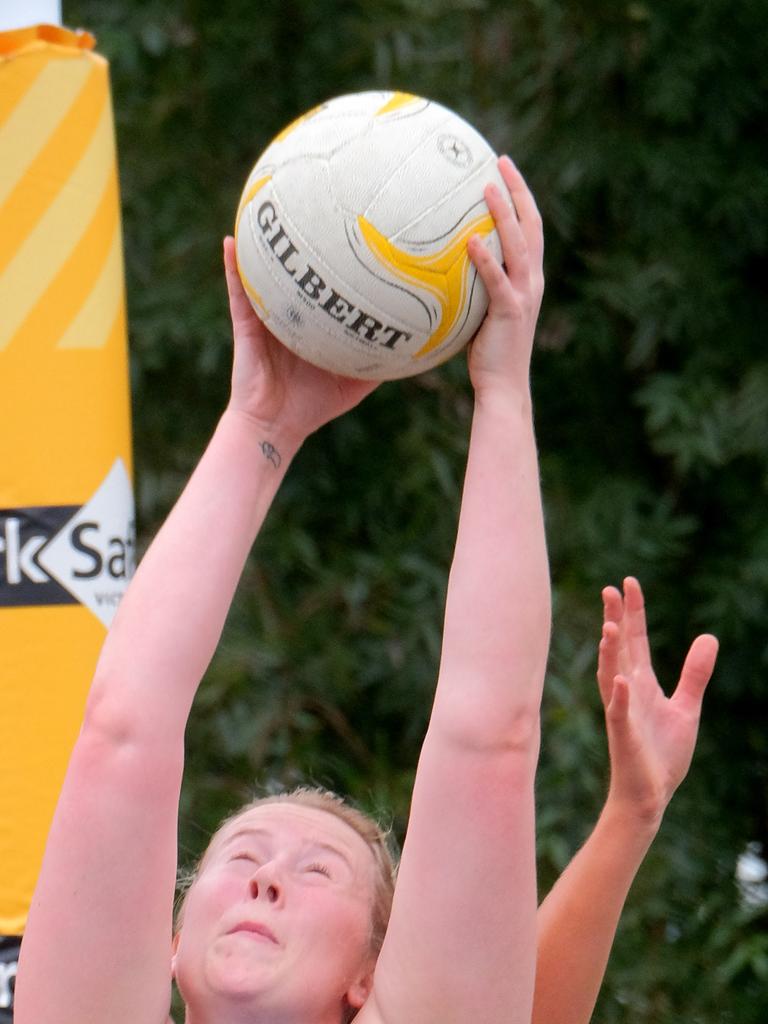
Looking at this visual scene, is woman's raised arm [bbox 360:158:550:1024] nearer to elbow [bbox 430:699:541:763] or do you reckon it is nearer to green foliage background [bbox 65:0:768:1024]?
elbow [bbox 430:699:541:763]

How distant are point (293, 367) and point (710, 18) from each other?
3102 mm

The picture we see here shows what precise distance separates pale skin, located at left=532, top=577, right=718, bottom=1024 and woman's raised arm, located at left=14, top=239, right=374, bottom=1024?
0.60 m

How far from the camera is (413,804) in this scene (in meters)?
1.89

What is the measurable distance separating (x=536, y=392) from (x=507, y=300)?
328 centimetres

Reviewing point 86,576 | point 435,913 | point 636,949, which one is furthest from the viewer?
point 636,949

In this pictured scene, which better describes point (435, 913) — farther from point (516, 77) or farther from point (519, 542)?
point (516, 77)

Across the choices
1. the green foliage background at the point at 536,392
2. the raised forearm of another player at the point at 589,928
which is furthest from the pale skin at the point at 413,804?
the green foliage background at the point at 536,392

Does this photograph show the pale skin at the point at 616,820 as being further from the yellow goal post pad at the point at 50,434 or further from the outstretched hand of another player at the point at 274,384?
the yellow goal post pad at the point at 50,434

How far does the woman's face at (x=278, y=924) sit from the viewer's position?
2.00 metres

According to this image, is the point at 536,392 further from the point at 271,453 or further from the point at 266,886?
the point at 266,886

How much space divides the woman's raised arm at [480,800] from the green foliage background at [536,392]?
9.17ft

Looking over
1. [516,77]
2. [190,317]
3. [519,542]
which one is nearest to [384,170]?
[519,542]

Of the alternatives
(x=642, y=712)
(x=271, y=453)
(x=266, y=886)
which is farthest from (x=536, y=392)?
(x=266, y=886)

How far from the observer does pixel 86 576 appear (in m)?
2.93
